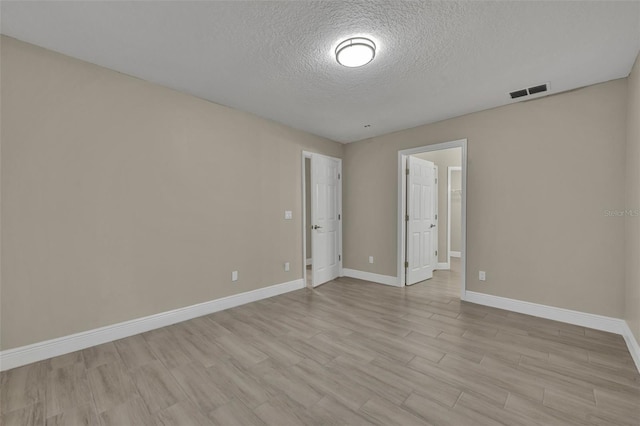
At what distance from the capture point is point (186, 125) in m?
3.08

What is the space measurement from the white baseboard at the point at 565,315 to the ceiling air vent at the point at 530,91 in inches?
95.1

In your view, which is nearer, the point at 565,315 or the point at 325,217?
the point at 565,315

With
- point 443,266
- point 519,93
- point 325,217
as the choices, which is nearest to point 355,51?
point 519,93

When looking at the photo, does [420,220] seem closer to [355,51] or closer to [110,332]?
[355,51]

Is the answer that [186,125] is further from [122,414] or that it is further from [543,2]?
[543,2]

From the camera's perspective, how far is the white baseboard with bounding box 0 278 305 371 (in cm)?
212

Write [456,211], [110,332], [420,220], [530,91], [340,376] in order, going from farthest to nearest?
1. [456,211]
2. [420,220]
3. [530,91]
4. [110,332]
5. [340,376]

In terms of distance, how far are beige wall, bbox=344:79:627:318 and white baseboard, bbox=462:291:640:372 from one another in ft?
0.23

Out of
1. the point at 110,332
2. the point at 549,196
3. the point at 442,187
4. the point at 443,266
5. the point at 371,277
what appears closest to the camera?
the point at 110,332

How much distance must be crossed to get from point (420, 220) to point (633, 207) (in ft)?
8.32

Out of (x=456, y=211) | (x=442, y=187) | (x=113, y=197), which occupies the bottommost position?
(x=456, y=211)

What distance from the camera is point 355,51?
210cm


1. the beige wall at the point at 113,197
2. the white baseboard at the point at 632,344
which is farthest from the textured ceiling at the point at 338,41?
the white baseboard at the point at 632,344

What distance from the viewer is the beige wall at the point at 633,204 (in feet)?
7.30
